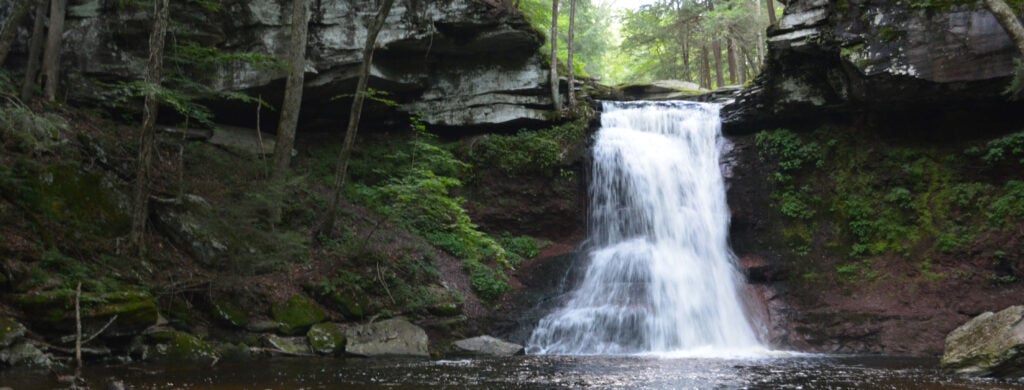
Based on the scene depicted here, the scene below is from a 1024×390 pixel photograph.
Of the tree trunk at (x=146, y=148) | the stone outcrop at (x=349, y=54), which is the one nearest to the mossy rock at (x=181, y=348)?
the tree trunk at (x=146, y=148)

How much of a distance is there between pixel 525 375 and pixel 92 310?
5155 mm

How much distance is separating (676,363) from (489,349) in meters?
3.26

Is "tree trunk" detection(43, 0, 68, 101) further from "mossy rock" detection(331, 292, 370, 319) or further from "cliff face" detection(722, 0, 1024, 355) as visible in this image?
"cliff face" detection(722, 0, 1024, 355)

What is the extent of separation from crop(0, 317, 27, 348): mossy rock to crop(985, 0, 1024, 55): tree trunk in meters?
12.5

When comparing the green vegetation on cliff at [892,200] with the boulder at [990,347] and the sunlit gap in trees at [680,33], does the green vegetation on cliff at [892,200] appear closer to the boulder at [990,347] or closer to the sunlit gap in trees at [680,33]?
the boulder at [990,347]

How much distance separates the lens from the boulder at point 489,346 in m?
10.4

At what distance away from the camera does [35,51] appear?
11.6m

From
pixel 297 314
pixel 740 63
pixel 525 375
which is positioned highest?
pixel 740 63

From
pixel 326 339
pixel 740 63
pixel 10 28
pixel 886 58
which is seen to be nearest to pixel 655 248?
pixel 886 58

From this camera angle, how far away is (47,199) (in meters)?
8.54

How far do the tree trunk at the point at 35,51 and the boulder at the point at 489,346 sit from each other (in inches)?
361

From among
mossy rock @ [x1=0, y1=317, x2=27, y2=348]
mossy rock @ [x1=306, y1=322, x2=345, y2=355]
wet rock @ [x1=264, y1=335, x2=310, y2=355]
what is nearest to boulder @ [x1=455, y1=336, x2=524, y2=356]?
mossy rock @ [x1=306, y1=322, x2=345, y2=355]

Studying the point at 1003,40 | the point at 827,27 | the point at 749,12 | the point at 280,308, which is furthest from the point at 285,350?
the point at 749,12

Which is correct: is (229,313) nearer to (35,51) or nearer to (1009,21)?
(35,51)
